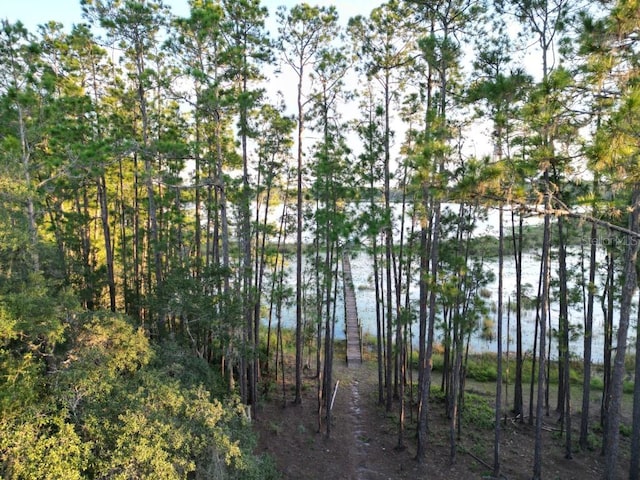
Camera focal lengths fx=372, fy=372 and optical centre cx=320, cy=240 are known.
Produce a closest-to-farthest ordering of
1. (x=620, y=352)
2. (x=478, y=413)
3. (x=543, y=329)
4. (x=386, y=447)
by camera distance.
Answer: (x=620, y=352)
(x=543, y=329)
(x=386, y=447)
(x=478, y=413)

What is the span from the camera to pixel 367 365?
15.0 m

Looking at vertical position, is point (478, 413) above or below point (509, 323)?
below

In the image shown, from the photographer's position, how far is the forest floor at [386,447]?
26.0ft

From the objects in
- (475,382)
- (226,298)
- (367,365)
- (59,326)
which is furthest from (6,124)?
(475,382)

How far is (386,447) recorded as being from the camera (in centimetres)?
894

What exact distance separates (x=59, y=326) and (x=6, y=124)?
166 inches

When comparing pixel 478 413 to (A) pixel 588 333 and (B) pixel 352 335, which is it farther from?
(B) pixel 352 335

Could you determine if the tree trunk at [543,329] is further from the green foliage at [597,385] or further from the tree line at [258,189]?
the green foliage at [597,385]

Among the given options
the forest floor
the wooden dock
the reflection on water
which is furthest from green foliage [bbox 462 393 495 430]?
the wooden dock

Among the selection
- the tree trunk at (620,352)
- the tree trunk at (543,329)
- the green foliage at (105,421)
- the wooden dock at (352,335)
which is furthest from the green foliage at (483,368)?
the green foliage at (105,421)

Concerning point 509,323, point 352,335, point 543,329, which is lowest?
point 352,335

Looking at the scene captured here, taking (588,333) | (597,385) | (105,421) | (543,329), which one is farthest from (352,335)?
(105,421)

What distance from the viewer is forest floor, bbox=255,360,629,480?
792 centimetres

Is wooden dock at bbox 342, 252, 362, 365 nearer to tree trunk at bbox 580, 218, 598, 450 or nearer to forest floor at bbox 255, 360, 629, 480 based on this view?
forest floor at bbox 255, 360, 629, 480
